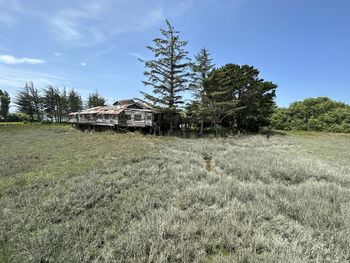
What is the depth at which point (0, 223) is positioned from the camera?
4.27m

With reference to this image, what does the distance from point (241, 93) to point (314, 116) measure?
19251 millimetres

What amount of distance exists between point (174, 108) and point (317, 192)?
57.2 feet

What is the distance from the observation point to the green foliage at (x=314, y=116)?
1269 inches

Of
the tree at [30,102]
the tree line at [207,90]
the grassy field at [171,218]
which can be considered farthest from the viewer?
the tree at [30,102]

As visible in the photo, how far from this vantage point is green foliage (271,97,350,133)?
32.2 metres

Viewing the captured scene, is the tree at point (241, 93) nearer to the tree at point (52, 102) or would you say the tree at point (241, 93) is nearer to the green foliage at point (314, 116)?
the green foliage at point (314, 116)

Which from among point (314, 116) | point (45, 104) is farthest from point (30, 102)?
point (314, 116)

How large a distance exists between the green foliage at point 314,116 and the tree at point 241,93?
11.7 metres

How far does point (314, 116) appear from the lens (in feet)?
115

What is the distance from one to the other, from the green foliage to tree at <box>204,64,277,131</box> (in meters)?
11.7

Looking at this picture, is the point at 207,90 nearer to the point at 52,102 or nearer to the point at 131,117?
the point at 131,117

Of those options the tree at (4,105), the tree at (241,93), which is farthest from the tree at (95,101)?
the tree at (241,93)

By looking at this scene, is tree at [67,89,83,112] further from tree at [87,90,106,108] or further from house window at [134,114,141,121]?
house window at [134,114,141,121]

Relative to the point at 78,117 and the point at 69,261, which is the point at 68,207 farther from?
the point at 78,117
